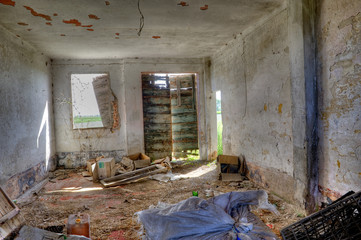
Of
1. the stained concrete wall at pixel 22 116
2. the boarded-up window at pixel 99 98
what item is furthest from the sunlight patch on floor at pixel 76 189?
the boarded-up window at pixel 99 98

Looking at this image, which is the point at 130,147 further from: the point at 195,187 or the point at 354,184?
the point at 354,184

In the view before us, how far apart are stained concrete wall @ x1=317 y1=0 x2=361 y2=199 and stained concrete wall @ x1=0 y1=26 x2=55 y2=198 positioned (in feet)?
16.6

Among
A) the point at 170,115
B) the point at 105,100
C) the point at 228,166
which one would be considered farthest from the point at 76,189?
the point at 170,115

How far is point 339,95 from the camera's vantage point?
2898mm

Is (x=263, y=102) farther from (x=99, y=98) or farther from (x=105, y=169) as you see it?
(x=99, y=98)

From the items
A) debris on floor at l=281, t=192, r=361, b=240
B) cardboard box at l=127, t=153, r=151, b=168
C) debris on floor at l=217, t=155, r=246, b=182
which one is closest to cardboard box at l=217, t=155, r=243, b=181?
debris on floor at l=217, t=155, r=246, b=182

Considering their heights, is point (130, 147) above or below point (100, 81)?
below

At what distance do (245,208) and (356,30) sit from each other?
2334 millimetres

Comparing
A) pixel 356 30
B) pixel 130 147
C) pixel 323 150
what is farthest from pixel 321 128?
pixel 130 147

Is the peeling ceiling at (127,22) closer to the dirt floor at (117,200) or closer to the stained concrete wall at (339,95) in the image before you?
the stained concrete wall at (339,95)

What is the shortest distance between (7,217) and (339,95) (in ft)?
13.4

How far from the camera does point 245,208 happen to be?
290 cm

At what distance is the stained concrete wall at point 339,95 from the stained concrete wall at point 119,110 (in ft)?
14.7

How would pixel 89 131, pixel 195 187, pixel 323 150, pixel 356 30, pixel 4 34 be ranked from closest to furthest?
pixel 356 30, pixel 323 150, pixel 4 34, pixel 195 187, pixel 89 131
